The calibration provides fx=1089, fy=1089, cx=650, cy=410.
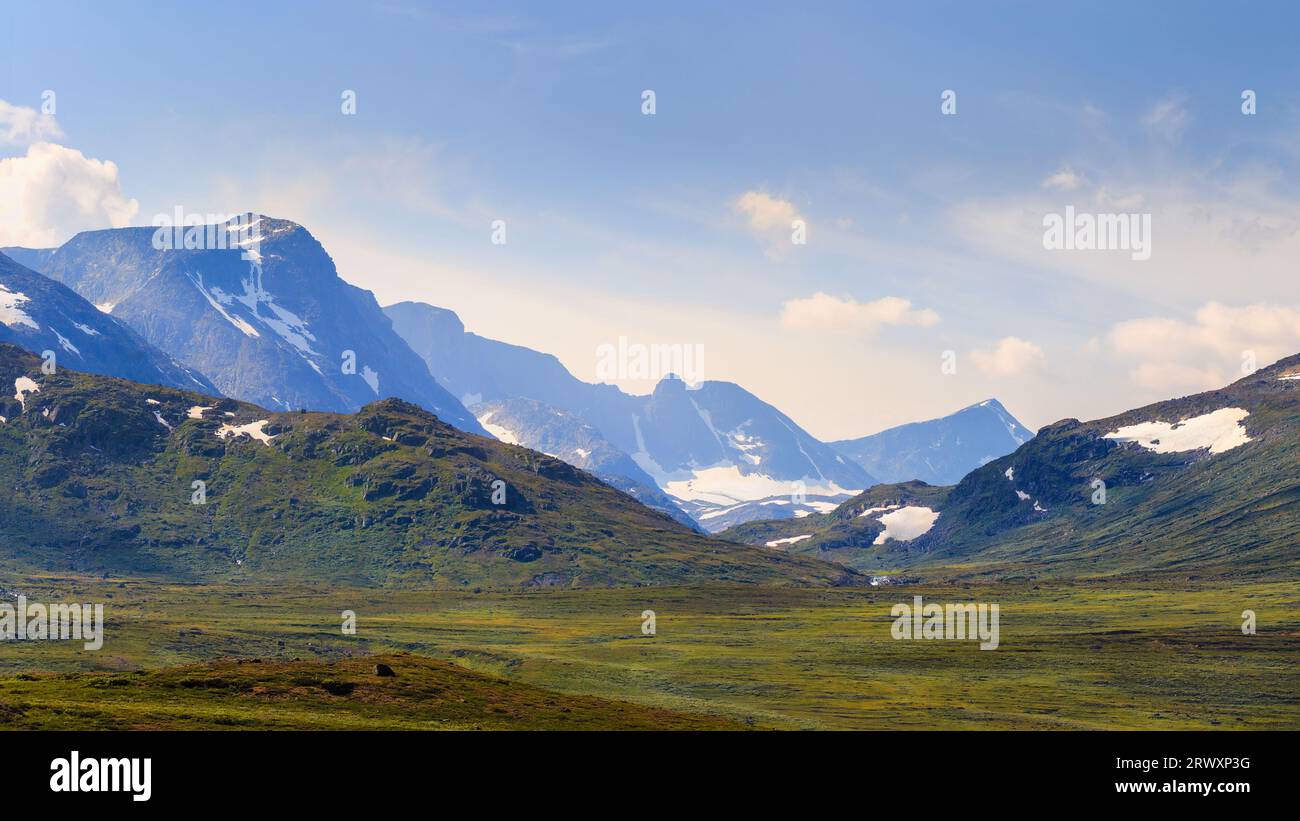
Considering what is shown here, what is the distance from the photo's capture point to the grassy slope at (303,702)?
81.3 m

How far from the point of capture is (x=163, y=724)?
Answer: 7881 centimetres

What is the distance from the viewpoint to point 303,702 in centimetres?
9700

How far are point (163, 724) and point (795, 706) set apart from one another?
121 metres

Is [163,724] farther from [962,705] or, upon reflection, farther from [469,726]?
[962,705]

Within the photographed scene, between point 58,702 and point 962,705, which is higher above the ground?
point 58,702

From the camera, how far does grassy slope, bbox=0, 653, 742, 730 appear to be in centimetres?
8131
